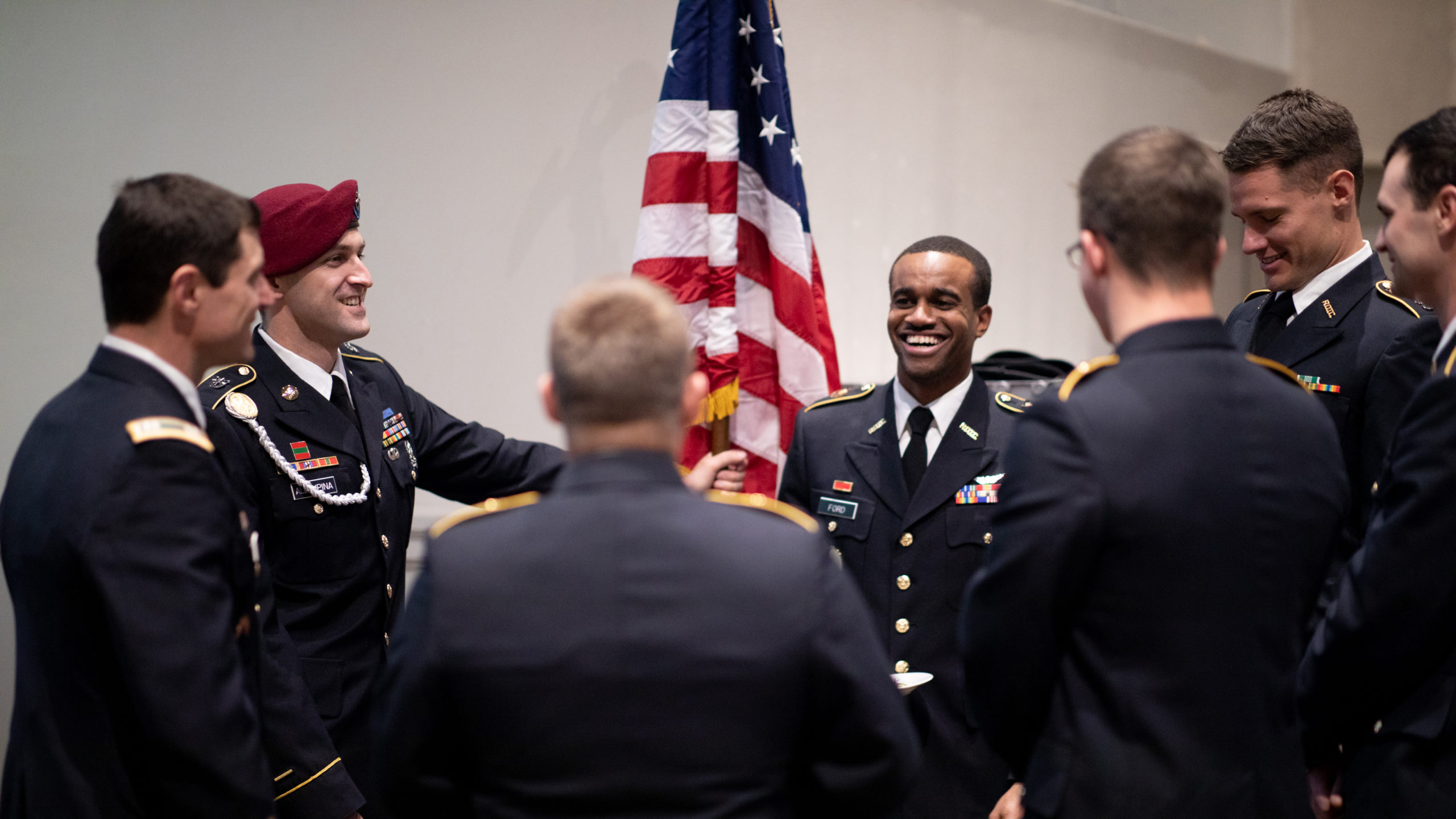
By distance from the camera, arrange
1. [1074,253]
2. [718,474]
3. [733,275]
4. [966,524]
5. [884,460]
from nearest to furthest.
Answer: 1. [1074,253]
2. [966,524]
3. [884,460]
4. [718,474]
5. [733,275]

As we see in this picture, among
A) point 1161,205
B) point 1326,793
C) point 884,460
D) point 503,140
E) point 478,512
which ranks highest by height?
point 503,140

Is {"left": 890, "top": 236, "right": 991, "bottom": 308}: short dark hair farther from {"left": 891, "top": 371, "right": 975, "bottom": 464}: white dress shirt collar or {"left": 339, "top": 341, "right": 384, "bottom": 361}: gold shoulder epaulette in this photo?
{"left": 339, "top": 341, "right": 384, "bottom": 361}: gold shoulder epaulette

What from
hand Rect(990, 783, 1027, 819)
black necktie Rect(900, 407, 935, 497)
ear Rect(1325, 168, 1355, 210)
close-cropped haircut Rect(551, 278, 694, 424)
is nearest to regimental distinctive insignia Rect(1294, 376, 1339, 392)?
ear Rect(1325, 168, 1355, 210)

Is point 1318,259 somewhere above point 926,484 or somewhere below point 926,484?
above

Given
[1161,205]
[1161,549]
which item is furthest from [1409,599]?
[1161,205]

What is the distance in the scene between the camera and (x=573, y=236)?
12.4 feet

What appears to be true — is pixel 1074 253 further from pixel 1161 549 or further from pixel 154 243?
pixel 154 243

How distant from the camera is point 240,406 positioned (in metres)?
2.20

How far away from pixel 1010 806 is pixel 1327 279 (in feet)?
4.05

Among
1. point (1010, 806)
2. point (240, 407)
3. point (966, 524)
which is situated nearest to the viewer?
point (1010, 806)

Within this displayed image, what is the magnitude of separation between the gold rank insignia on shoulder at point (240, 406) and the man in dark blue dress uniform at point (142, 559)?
0.50 meters

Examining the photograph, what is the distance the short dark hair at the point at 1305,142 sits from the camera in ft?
7.57

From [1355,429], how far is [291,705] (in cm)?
197

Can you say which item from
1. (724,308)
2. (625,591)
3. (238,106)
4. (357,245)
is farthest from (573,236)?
(625,591)
